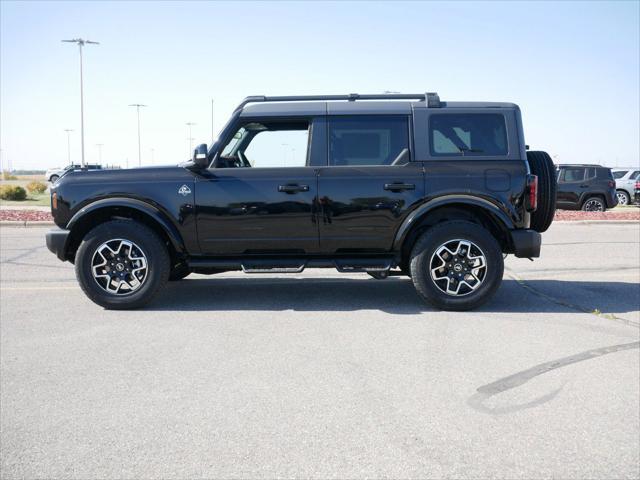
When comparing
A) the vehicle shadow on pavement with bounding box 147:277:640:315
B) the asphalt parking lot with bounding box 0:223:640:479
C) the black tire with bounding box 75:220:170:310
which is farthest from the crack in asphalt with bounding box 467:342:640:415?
the black tire with bounding box 75:220:170:310

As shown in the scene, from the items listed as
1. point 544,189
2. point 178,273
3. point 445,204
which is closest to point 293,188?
point 445,204

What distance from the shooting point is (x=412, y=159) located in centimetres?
628

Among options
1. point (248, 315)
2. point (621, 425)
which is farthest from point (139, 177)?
point (621, 425)

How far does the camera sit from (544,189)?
6.47 m

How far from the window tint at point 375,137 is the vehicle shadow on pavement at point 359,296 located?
1480 mm

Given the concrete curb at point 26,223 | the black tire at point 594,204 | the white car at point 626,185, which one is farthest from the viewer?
the white car at point 626,185

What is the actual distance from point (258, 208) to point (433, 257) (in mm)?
1769

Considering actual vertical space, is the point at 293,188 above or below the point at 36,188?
below

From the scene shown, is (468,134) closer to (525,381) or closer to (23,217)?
(525,381)

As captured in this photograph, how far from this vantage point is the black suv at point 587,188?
21.3m

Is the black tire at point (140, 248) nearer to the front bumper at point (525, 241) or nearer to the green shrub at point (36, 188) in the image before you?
the front bumper at point (525, 241)

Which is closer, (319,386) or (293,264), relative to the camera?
(319,386)

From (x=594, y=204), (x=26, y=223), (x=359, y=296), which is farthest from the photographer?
(x=594, y=204)

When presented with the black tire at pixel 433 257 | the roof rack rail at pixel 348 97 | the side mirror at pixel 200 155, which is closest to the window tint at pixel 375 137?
the roof rack rail at pixel 348 97
